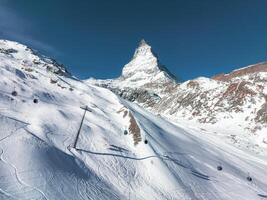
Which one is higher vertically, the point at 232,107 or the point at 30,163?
the point at 232,107

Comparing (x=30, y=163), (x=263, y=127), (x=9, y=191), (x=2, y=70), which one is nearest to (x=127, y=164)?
(x=30, y=163)

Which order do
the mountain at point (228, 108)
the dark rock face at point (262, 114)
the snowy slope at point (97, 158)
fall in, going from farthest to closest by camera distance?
the dark rock face at point (262, 114) < the mountain at point (228, 108) < the snowy slope at point (97, 158)

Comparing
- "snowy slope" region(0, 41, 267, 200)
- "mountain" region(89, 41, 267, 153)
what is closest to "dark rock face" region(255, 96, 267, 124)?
"mountain" region(89, 41, 267, 153)

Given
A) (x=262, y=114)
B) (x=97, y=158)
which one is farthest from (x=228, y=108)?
(x=97, y=158)

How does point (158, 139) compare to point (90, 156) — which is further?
point (158, 139)

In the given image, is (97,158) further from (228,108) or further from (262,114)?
(228,108)

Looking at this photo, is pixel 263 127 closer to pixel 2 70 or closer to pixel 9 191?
pixel 2 70

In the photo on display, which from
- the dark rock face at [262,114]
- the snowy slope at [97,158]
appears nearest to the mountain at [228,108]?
the dark rock face at [262,114]

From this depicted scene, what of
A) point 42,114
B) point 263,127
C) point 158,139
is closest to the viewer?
point 42,114

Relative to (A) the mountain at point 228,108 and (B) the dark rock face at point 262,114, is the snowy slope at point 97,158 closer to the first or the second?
(A) the mountain at point 228,108

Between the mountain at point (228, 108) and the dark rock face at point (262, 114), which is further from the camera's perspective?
the dark rock face at point (262, 114)
